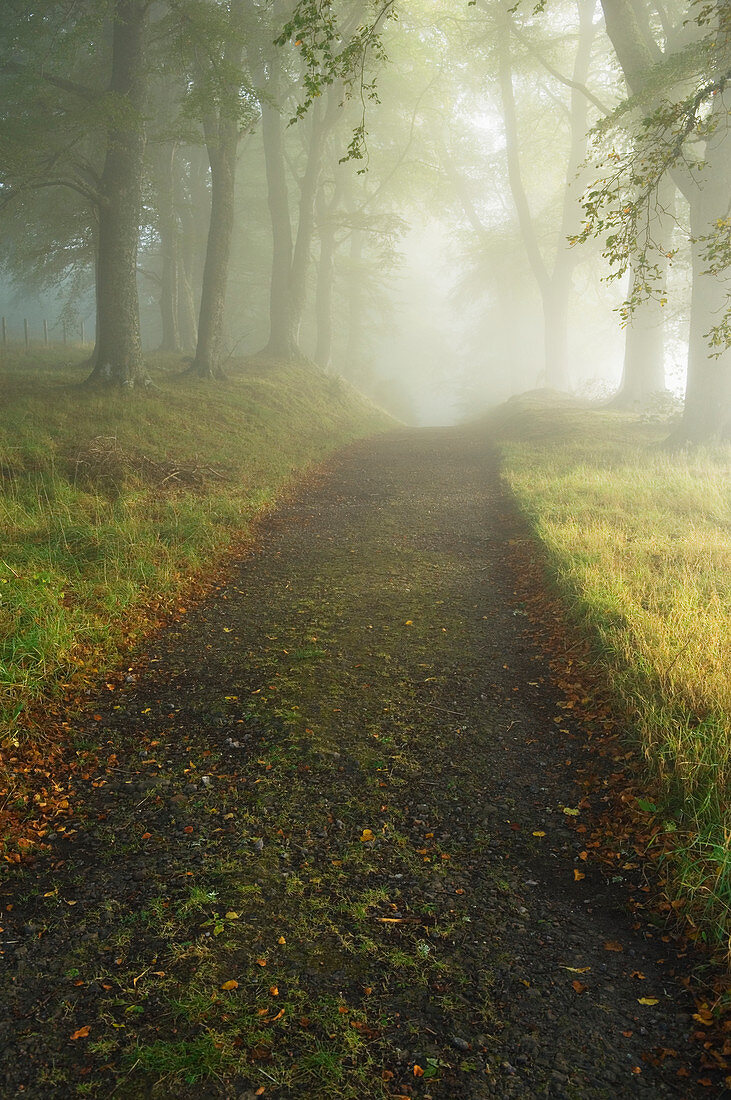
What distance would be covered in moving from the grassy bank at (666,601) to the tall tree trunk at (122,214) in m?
8.19

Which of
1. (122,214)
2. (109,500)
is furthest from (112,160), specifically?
(109,500)

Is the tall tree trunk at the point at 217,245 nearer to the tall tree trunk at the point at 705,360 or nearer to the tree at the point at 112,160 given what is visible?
the tree at the point at 112,160

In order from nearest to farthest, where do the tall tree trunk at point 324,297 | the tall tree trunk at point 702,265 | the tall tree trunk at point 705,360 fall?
the tall tree trunk at point 702,265 → the tall tree trunk at point 705,360 → the tall tree trunk at point 324,297

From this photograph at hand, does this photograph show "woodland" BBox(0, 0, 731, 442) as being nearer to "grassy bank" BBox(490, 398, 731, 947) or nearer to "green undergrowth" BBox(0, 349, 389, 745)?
"green undergrowth" BBox(0, 349, 389, 745)

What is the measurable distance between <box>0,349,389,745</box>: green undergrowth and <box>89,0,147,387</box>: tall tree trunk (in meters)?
1.00

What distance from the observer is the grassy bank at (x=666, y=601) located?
3.47 m

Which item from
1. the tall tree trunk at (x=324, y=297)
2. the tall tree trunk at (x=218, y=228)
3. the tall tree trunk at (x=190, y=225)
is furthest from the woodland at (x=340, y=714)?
the tall tree trunk at (x=324, y=297)

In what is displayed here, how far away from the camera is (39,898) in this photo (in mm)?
3139

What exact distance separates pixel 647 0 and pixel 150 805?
2433 cm

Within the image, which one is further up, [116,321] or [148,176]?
[148,176]

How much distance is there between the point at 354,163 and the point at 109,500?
2540 centimetres

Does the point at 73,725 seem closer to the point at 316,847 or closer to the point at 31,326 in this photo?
the point at 316,847

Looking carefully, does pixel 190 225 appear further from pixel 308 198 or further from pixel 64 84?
pixel 64 84

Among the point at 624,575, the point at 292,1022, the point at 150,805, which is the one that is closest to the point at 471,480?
the point at 624,575
